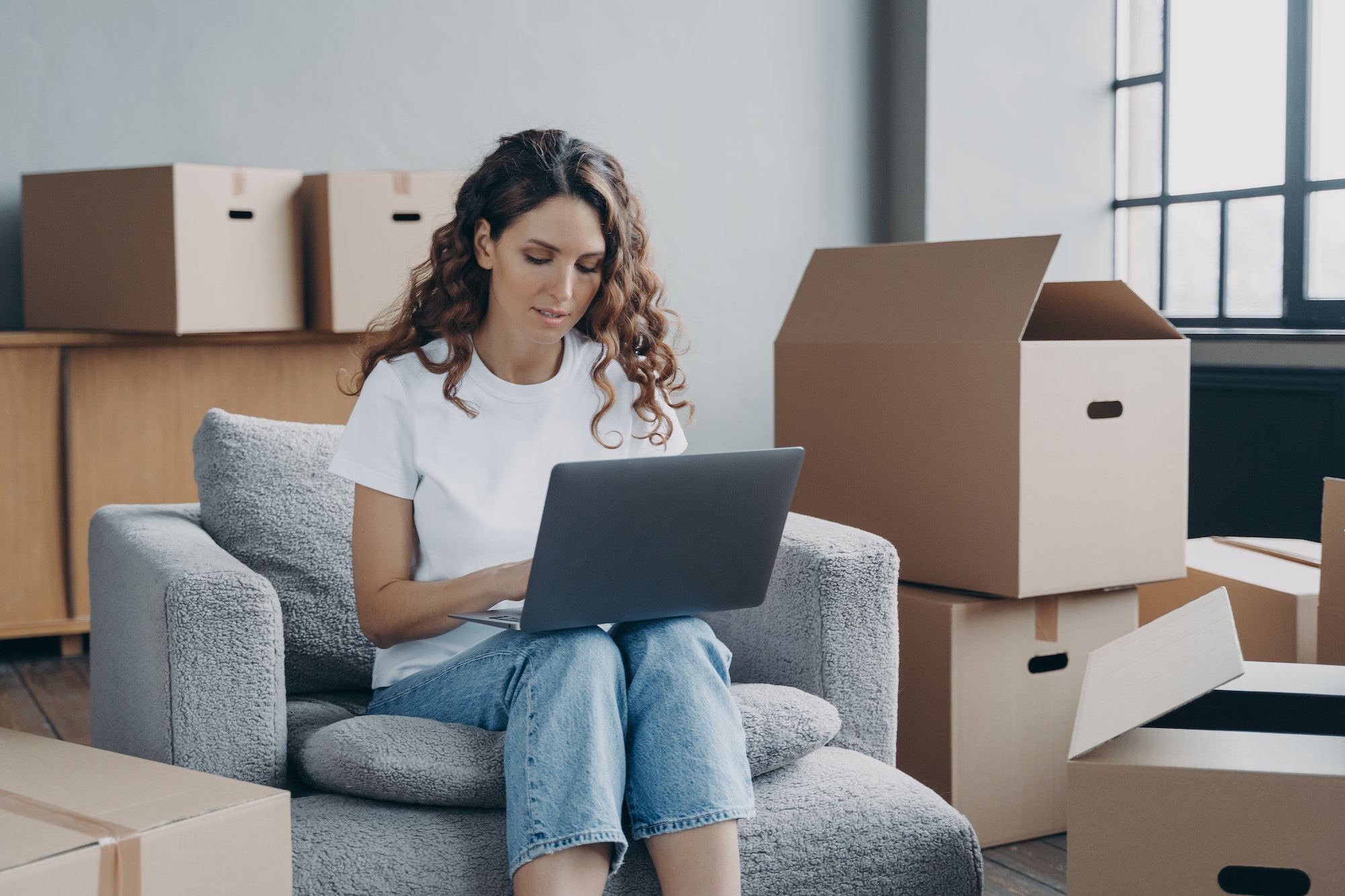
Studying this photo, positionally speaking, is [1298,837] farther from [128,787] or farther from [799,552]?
[128,787]

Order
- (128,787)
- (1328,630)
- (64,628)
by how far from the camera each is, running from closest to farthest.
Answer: (128,787) → (1328,630) → (64,628)

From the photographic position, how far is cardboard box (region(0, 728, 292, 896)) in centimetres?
81

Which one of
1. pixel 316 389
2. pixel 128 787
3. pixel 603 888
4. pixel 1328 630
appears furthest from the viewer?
pixel 316 389

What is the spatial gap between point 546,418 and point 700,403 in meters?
2.14

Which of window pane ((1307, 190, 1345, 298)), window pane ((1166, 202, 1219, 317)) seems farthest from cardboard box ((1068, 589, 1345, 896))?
window pane ((1166, 202, 1219, 317))

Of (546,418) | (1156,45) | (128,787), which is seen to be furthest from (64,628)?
(1156,45)

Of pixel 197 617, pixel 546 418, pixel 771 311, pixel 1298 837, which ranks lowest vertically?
pixel 1298 837

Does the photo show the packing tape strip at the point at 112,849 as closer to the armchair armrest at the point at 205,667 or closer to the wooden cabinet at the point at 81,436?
the armchair armrest at the point at 205,667

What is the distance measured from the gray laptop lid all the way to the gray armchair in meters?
0.18

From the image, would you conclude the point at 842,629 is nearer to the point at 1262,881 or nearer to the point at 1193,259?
the point at 1262,881

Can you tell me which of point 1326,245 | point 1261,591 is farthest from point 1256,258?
point 1261,591

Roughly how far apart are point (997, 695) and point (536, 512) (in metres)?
0.75

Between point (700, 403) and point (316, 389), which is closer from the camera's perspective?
point (316, 389)

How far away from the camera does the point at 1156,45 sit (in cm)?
352
